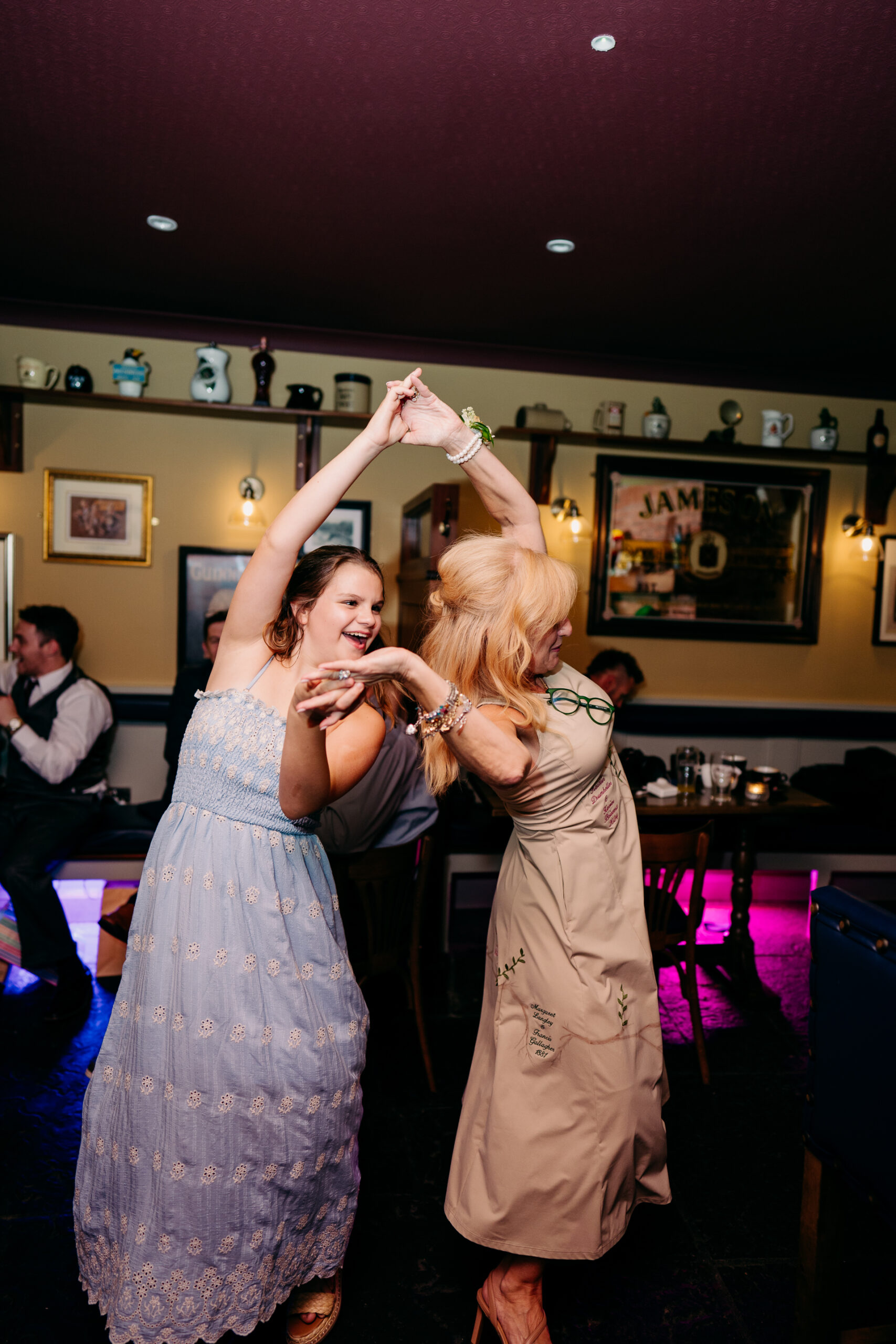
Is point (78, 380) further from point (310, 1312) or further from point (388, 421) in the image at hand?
point (310, 1312)

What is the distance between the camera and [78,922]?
408 centimetres

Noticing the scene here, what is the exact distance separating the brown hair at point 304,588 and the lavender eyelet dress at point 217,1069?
103 mm

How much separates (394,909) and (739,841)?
174 cm

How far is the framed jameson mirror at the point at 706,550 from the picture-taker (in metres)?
5.03

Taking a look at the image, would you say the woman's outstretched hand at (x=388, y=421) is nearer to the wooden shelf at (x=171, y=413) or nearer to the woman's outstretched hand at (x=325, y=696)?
the woman's outstretched hand at (x=325, y=696)

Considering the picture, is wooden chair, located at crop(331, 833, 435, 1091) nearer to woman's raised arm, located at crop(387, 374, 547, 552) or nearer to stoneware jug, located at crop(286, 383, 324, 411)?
woman's raised arm, located at crop(387, 374, 547, 552)

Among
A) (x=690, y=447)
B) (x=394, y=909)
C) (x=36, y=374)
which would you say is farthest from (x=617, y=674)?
(x=36, y=374)

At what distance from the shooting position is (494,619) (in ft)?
5.38

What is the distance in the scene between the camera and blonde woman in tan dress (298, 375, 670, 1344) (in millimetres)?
1654

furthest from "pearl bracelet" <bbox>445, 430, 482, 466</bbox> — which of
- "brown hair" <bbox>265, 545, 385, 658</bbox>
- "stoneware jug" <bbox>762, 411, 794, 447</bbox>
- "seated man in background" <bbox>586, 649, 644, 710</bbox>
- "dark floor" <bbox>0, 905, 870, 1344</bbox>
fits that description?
"stoneware jug" <bbox>762, 411, 794, 447</bbox>

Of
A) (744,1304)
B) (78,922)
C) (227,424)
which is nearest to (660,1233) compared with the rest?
(744,1304)

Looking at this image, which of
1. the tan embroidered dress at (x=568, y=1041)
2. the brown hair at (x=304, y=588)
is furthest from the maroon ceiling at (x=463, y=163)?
the tan embroidered dress at (x=568, y=1041)

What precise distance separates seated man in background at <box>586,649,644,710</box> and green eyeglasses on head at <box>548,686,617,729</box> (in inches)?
106

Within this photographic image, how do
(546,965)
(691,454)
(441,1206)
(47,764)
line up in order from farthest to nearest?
(691,454), (47,764), (441,1206), (546,965)
